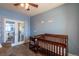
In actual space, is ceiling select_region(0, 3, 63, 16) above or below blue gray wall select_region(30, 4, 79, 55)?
above

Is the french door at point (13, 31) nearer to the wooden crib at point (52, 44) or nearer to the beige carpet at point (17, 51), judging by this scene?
the beige carpet at point (17, 51)

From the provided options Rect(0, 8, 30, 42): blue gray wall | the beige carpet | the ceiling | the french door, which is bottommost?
the beige carpet

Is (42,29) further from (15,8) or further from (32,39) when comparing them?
(15,8)

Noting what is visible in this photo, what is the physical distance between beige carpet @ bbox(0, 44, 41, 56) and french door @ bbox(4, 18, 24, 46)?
3.8 inches

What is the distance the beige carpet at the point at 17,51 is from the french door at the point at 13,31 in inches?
3.8

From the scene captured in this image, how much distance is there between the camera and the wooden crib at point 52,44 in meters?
1.79

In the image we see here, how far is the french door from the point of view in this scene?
1.82 meters

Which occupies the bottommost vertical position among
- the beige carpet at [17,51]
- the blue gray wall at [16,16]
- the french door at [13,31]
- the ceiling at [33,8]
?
the beige carpet at [17,51]

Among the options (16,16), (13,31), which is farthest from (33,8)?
(13,31)

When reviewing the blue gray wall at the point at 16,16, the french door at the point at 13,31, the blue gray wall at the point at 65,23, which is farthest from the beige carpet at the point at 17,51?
the blue gray wall at the point at 65,23

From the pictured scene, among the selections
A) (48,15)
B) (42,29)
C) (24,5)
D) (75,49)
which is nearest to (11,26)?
(24,5)

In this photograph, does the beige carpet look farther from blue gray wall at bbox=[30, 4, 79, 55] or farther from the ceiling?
the ceiling

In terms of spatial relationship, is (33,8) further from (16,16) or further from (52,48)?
(52,48)

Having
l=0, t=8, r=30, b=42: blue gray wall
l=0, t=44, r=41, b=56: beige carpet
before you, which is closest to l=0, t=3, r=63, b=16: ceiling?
l=0, t=8, r=30, b=42: blue gray wall
